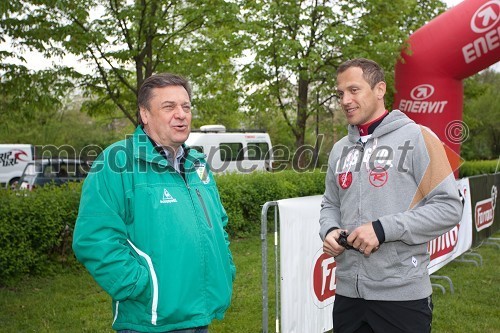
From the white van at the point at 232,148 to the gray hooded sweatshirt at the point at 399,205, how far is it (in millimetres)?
16514

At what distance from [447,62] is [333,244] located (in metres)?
9.00

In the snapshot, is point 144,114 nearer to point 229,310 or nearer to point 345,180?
point 345,180

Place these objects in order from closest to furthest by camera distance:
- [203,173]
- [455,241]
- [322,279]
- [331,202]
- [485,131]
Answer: [203,173] < [331,202] < [322,279] < [455,241] < [485,131]

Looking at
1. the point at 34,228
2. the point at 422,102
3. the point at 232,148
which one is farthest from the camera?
the point at 232,148

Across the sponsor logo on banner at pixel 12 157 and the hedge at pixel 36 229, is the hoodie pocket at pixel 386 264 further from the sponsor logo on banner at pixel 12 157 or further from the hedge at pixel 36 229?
the sponsor logo on banner at pixel 12 157

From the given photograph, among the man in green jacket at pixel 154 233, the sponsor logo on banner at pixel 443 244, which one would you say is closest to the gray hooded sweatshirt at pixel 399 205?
the man in green jacket at pixel 154 233

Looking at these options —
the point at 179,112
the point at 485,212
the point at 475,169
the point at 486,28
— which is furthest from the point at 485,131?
the point at 179,112

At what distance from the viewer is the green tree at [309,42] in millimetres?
15516

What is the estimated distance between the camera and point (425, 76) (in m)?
11.1

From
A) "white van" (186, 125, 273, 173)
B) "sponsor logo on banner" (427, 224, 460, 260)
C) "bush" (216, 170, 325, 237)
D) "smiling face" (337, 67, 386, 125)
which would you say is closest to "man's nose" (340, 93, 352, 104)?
"smiling face" (337, 67, 386, 125)

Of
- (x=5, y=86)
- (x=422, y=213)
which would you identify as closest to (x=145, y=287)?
(x=422, y=213)

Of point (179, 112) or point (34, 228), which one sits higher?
point (179, 112)

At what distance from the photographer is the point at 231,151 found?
21.3 m

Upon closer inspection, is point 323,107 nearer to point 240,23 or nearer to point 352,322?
point 240,23
